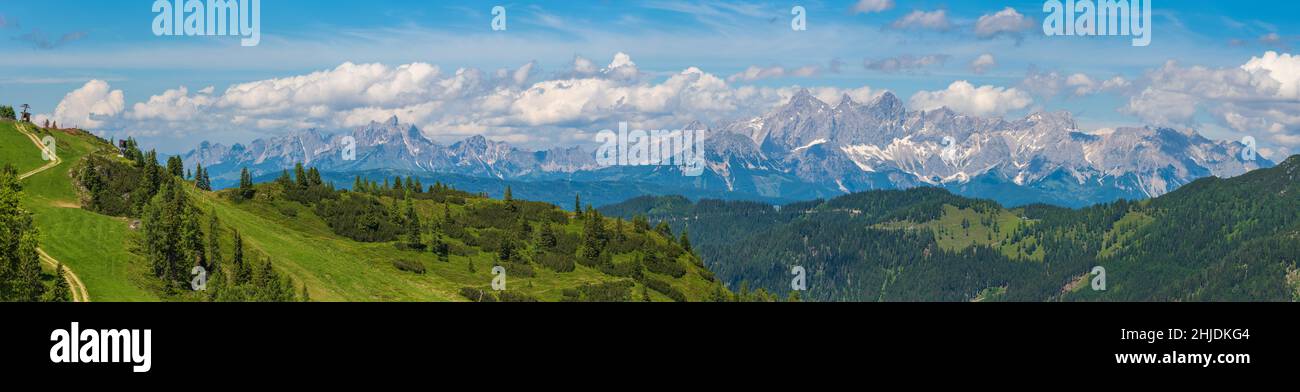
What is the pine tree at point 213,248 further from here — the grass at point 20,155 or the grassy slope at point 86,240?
the grass at point 20,155

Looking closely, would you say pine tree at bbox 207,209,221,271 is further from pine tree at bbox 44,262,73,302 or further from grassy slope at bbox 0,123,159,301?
pine tree at bbox 44,262,73,302

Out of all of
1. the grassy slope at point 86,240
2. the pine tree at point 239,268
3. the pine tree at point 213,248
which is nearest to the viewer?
the grassy slope at point 86,240

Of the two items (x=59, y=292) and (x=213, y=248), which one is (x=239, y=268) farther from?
(x=59, y=292)

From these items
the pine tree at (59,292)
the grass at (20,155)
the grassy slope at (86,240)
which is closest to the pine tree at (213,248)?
the grassy slope at (86,240)

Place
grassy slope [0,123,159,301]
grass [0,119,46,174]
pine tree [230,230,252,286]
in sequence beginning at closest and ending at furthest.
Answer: grassy slope [0,123,159,301] → pine tree [230,230,252,286] → grass [0,119,46,174]

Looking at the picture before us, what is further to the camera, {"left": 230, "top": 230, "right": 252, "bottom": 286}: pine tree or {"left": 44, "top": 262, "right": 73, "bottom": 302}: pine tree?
{"left": 230, "top": 230, "right": 252, "bottom": 286}: pine tree

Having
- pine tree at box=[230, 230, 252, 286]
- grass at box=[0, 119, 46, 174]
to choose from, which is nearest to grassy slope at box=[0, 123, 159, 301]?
grass at box=[0, 119, 46, 174]

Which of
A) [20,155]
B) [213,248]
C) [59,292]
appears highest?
[20,155]

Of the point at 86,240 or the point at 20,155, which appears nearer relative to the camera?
the point at 86,240

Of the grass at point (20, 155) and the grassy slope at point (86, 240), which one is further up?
the grass at point (20, 155)

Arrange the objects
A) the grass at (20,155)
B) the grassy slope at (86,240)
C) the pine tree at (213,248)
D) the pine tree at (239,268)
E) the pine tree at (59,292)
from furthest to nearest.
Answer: the grass at (20,155) < the pine tree at (213,248) < the pine tree at (239,268) < the grassy slope at (86,240) < the pine tree at (59,292)

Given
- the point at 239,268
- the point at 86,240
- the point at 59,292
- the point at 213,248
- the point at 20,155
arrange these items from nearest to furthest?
the point at 59,292 < the point at 86,240 < the point at 239,268 < the point at 213,248 < the point at 20,155

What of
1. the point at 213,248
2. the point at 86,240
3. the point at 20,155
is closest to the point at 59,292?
the point at 86,240
